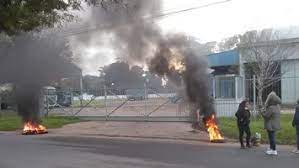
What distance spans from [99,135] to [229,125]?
18.5 feet

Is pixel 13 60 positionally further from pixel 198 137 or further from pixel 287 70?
pixel 287 70

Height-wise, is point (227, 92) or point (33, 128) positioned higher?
point (227, 92)

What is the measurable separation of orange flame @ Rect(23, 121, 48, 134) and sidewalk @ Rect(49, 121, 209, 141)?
1.52 feet

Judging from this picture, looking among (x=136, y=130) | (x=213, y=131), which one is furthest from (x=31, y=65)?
(x=213, y=131)

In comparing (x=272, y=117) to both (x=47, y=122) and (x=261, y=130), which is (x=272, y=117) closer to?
(x=261, y=130)

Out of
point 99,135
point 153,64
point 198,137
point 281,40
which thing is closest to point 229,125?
point 198,137

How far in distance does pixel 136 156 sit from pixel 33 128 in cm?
1193

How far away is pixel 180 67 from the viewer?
19.9 m

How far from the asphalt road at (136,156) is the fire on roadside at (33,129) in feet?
17.8

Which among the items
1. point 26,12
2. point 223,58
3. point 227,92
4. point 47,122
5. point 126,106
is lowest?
point 47,122

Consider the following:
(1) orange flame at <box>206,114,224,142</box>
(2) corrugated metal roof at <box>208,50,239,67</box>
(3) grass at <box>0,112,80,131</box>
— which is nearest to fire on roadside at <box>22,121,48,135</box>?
(3) grass at <box>0,112,80,131</box>

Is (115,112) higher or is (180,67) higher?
(180,67)

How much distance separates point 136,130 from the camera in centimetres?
2312

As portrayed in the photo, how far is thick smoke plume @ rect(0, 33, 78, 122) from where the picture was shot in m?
23.3
